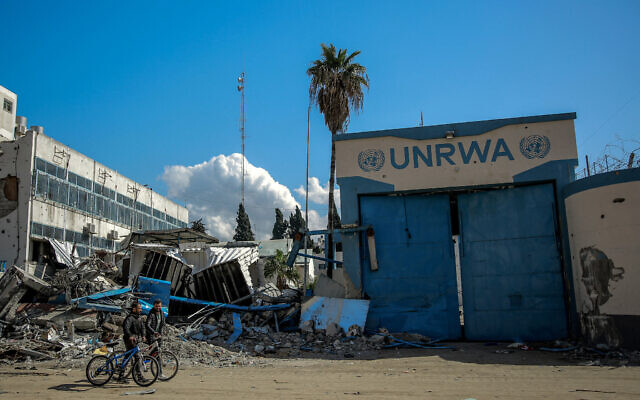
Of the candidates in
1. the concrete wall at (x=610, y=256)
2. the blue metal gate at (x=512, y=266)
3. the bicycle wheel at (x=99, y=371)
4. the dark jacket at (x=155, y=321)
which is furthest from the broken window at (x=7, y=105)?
the concrete wall at (x=610, y=256)

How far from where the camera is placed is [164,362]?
11.0 meters

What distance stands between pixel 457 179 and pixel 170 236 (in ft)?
60.9

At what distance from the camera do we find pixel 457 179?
17047 millimetres

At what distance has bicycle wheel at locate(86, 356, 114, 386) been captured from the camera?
33.2 feet

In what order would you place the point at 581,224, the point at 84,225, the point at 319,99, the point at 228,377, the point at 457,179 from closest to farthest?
the point at 228,377
the point at 581,224
the point at 457,179
the point at 319,99
the point at 84,225

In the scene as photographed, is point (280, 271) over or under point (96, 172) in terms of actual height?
under

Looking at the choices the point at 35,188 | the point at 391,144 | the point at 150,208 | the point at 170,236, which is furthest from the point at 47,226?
the point at 391,144

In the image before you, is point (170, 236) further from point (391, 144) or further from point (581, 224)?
point (581, 224)

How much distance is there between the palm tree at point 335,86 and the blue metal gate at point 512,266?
960 centimetres

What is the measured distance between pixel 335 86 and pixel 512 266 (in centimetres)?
1327

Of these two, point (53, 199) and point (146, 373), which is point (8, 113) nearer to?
point (53, 199)

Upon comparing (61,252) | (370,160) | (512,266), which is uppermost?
(370,160)

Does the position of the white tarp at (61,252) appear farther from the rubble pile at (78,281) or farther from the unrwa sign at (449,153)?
the unrwa sign at (449,153)

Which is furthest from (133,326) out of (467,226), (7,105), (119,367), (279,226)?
(279,226)
